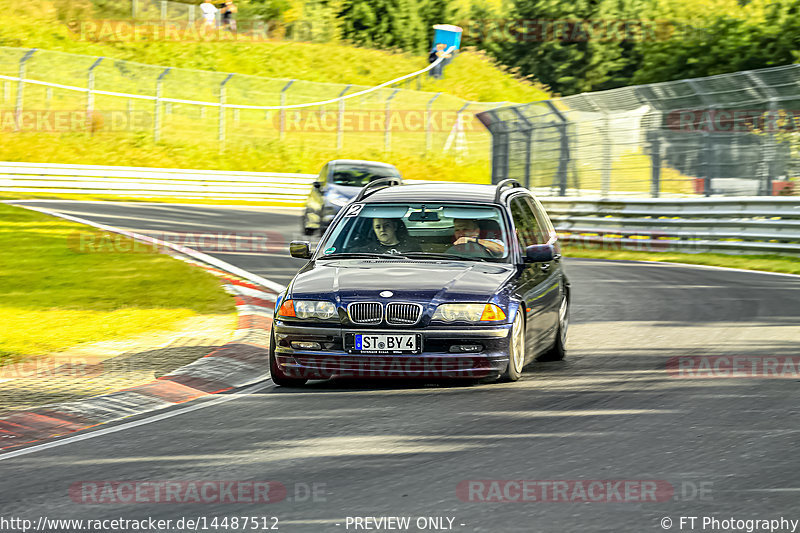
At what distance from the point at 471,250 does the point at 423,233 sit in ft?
1.63

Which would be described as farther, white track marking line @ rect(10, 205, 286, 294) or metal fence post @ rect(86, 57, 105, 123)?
metal fence post @ rect(86, 57, 105, 123)

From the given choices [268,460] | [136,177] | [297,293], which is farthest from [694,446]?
[136,177]

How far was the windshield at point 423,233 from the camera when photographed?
9.29 meters

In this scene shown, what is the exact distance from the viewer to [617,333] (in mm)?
11453

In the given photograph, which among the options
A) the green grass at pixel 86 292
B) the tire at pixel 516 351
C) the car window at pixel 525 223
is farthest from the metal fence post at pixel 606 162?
the tire at pixel 516 351

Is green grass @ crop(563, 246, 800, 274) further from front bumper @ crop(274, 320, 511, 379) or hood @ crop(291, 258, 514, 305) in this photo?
front bumper @ crop(274, 320, 511, 379)

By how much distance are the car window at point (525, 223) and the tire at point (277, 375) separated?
7.37 feet

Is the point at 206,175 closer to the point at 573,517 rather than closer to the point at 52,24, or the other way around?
the point at 52,24

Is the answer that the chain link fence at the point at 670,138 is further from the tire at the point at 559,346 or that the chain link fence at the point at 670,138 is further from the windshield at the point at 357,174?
the tire at the point at 559,346

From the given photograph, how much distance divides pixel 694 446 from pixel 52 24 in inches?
2076

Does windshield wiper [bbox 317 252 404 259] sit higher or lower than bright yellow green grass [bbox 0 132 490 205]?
higher

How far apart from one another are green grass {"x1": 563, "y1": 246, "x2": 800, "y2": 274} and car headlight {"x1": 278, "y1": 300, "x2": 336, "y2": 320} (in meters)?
11.9

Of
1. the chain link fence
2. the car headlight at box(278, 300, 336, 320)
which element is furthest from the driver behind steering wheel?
the chain link fence

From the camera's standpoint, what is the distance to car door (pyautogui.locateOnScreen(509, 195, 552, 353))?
898cm
